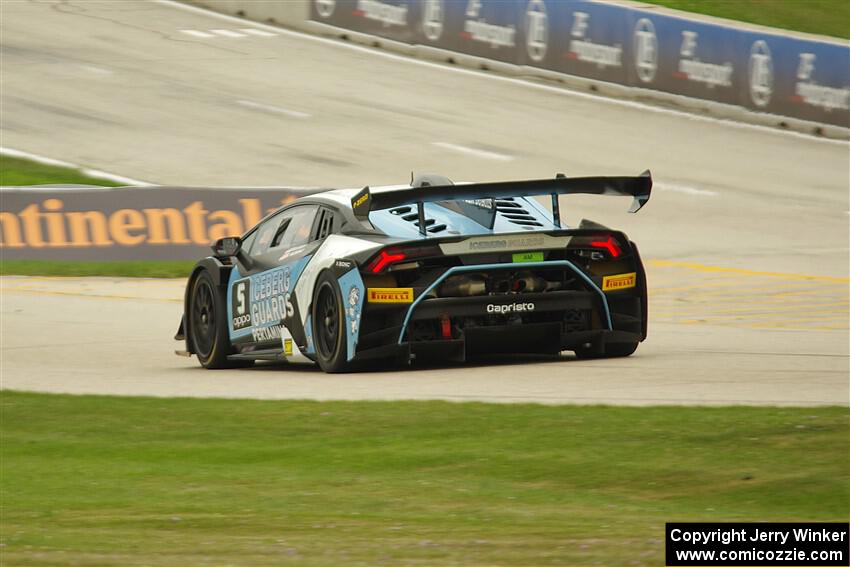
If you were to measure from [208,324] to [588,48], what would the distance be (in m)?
21.9

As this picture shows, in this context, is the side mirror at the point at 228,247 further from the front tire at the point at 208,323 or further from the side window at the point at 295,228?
the front tire at the point at 208,323

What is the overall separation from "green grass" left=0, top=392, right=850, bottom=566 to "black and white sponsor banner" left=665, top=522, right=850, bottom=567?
12cm

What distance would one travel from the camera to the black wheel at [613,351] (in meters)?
11.5

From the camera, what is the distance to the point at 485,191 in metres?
10.3

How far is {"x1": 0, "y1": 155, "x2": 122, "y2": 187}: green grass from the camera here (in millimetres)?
25406

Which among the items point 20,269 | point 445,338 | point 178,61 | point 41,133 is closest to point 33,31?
point 178,61

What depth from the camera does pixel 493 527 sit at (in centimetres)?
602

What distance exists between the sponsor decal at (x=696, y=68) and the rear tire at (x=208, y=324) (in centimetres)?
1978

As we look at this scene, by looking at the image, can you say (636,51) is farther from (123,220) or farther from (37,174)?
(123,220)

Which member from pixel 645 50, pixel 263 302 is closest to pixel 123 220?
pixel 263 302

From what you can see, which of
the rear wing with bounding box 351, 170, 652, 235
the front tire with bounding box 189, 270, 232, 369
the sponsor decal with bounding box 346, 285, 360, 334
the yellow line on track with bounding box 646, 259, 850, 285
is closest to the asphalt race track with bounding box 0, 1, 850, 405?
the yellow line on track with bounding box 646, 259, 850, 285

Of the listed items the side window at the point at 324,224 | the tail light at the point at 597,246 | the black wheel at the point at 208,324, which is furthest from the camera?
the black wheel at the point at 208,324

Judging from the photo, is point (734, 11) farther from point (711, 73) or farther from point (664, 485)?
point (664, 485)

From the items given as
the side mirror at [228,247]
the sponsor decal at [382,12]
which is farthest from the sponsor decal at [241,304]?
the sponsor decal at [382,12]
